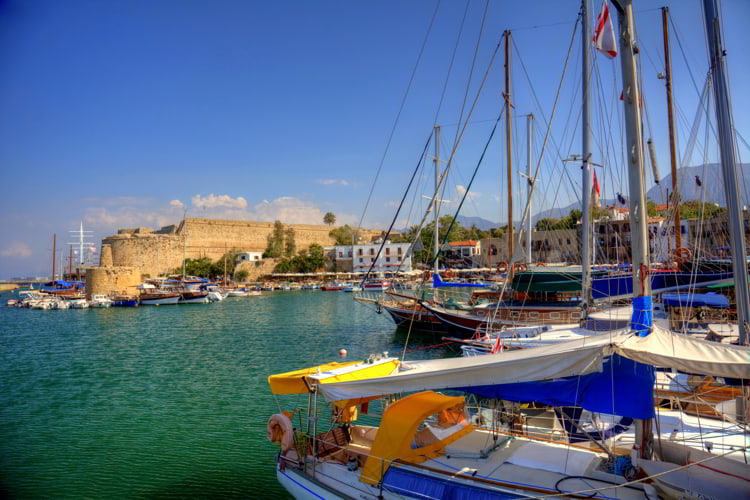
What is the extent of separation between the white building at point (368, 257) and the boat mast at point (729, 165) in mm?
70889

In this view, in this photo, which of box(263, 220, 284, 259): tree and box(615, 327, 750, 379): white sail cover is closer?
box(615, 327, 750, 379): white sail cover

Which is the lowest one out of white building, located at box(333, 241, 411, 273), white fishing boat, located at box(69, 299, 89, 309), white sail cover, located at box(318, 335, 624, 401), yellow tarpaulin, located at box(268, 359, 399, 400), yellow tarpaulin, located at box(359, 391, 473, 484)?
white fishing boat, located at box(69, 299, 89, 309)

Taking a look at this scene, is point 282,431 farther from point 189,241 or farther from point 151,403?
point 189,241

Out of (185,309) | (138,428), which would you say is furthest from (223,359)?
(185,309)

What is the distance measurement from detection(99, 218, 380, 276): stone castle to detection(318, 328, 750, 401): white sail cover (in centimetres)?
8004

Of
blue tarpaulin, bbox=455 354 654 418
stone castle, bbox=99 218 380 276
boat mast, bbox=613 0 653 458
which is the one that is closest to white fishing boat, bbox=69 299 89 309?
stone castle, bbox=99 218 380 276

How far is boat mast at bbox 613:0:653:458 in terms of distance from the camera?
21.1ft

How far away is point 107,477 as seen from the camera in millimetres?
9641

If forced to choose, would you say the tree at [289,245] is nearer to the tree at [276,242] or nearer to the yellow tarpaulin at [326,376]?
the tree at [276,242]

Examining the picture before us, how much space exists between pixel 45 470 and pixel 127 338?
20081mm

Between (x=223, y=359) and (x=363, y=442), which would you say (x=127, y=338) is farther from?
(x=363, y=442)

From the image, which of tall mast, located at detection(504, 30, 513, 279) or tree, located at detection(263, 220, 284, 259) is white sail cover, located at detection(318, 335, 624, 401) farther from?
tree, located at detection(263, 220, 284, 259)

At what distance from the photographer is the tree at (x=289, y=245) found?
94.4 meters

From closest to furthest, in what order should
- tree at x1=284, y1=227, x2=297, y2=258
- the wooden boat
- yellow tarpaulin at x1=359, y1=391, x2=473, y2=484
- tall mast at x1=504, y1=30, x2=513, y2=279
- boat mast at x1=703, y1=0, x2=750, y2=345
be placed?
yellow tarpaulin at x1=359, y1=391, x2=473, y2=484 → boat mast at x1=703, y1=0, x2=750, y2=345 → tall mast at x1=504, y1=30, x2=513, y2=279 → the wooden boat → tree at x1=284, y1=227, x2=297, y2=258
